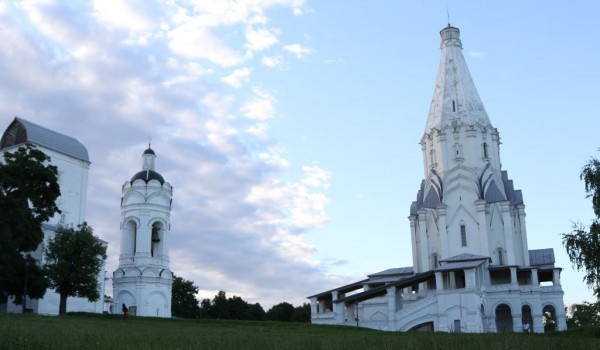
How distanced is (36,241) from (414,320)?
2583 cm

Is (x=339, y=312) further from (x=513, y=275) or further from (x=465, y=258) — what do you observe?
Result: (x=513, y=275)

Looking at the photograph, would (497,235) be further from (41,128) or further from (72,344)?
(72,344)

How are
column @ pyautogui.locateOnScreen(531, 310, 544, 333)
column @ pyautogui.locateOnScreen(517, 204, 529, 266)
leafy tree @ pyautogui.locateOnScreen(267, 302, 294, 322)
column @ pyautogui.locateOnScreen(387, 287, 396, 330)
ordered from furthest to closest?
1. leafy tree @ pyautogui.locateOnScreen(267, 302, 294, 322)
2. column @ pyautogui.locateOnScreen(517, 204, 529, 266)
3. column @ pyautogui.locateOnScreen(531, 310, 544, 333)
4. column @ pyautogui.locateOnScreen(387, 287, 396, 330)

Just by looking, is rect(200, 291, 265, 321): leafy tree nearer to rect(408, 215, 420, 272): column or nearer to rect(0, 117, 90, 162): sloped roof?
rect(408, 215, 420, 272): column

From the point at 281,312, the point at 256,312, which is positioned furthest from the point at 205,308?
the point at 281,312

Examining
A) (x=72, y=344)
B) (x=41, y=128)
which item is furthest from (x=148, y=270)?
(x=72, y=344)

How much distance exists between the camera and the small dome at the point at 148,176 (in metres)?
57.5

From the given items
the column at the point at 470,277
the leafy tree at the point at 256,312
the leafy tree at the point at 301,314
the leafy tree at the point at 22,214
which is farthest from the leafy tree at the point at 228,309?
the leafy tree at the point at 22,214

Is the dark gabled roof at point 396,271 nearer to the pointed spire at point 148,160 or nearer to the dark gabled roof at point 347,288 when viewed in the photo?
the dark gabled roof at point 347,288

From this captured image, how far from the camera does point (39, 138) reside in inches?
1976

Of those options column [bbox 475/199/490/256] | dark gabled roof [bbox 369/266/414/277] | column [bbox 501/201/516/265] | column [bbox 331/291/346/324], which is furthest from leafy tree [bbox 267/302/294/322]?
column [bbox 331/291/346/324]

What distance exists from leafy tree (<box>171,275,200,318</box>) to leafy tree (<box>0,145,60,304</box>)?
45033 mm

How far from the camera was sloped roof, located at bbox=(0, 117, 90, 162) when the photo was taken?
49647 mm

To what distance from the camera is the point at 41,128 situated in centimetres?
5147
